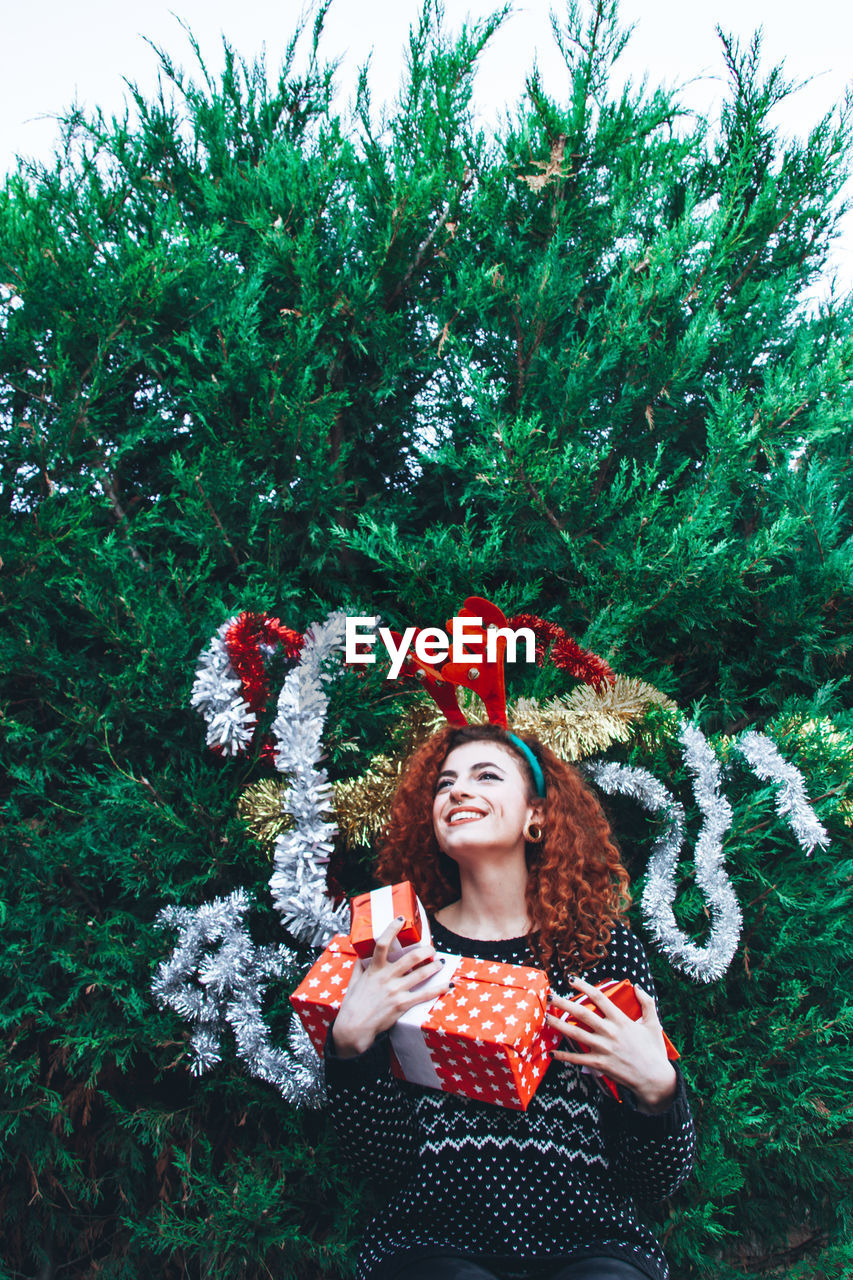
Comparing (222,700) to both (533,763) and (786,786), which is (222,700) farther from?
(786,786)

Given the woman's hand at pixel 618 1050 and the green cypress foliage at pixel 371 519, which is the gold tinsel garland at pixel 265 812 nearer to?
the green cypress foliage at pixel 371 519

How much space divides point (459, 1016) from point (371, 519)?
4.30 ft

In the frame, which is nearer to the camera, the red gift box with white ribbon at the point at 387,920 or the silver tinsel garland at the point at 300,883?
the red gift box with white ribbon at the point at 387,920

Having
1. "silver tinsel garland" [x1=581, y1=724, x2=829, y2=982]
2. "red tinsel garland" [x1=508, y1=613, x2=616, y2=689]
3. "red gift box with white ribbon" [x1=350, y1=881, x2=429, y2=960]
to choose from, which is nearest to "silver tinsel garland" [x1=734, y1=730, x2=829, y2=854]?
"silver tinsel garland" [x1=581, y1=724, x2=829, y2=982]

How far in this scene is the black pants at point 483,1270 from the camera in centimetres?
133

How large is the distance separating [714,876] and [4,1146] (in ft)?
6.25

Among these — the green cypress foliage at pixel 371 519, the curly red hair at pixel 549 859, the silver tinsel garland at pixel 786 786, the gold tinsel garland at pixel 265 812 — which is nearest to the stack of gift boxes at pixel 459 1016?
the curly red hair at pixel 549 859

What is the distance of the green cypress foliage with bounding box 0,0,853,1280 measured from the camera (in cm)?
188

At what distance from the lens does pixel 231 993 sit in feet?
5.98

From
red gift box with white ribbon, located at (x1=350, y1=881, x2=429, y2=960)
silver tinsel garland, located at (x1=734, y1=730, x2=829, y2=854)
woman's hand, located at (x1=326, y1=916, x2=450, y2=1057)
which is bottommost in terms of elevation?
woman's hand, located at (x1=326, y1=916, x2=450, y2=1057)

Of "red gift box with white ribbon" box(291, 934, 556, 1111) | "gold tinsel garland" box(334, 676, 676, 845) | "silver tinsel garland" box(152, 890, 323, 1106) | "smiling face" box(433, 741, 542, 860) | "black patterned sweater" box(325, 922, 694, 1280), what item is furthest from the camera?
"gold tinsel garland" box(334, 676, 676, 845)

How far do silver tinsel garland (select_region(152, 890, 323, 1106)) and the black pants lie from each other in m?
0.44

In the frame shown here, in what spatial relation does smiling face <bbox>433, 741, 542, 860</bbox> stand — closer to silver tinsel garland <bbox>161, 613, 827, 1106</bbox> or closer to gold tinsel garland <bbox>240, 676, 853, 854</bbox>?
gold tinsel garland <bbox>240, 676, 853, 854</bbox>

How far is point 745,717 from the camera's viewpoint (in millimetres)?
2230
